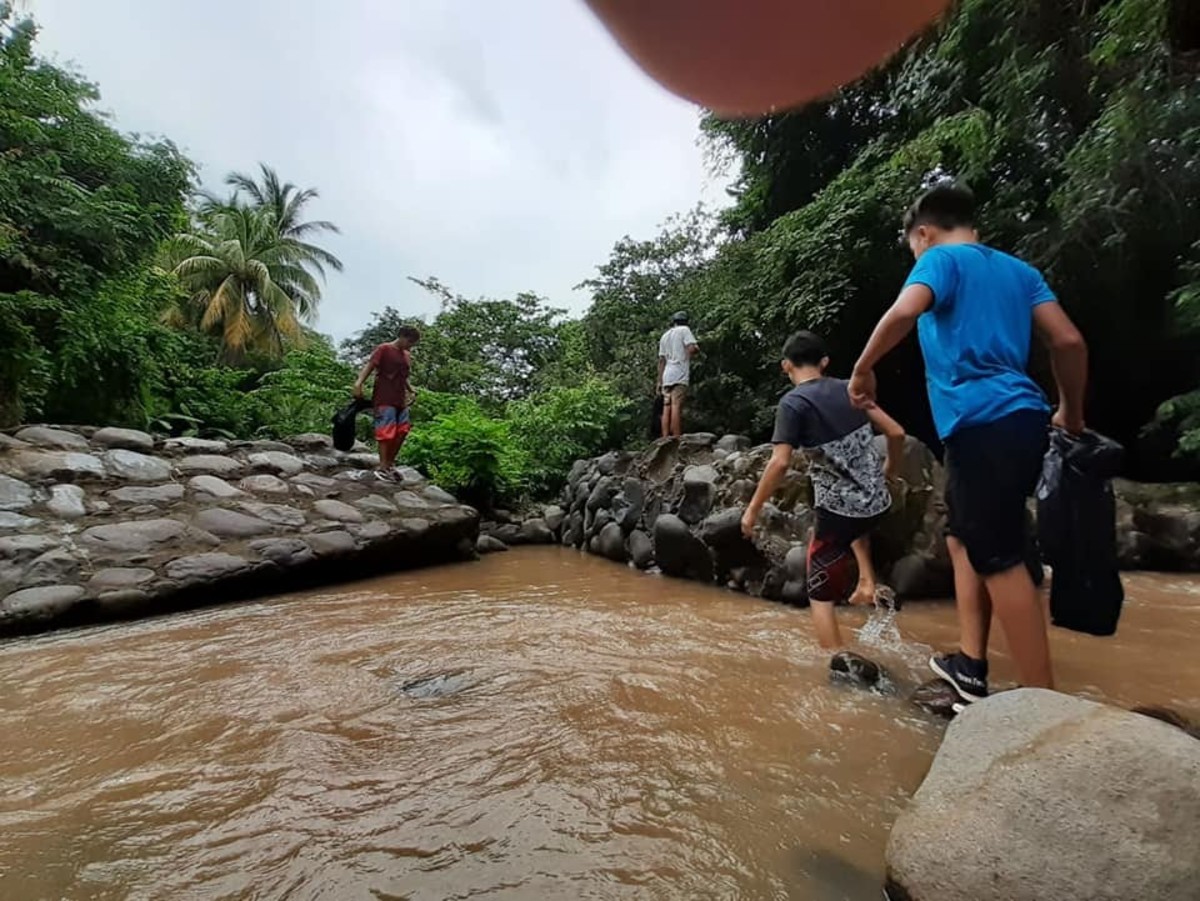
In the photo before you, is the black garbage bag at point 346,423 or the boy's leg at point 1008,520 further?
the black garbage bag at point 346,423

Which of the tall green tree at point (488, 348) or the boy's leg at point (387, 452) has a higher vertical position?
the tall green tree at point (488, 348)

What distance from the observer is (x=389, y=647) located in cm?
289

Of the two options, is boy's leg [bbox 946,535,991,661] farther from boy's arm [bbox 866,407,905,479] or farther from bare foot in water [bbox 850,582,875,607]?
bare foot in water [bbox 850,582,875,607]

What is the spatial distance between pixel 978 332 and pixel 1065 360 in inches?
11.7

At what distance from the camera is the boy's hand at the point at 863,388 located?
2.18 meters

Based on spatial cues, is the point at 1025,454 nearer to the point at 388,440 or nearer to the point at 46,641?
the point at 46,641

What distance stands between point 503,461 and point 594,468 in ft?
4.09

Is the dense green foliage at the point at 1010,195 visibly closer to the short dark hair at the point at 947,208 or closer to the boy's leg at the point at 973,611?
the short dark hair at the point at 947,208

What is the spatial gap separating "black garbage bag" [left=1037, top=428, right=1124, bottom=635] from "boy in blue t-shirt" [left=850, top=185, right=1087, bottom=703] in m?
0.12

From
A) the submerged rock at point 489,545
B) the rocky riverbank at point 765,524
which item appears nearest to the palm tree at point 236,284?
the submerged rock at point 489,545

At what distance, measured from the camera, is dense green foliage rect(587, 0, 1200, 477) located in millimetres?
5234

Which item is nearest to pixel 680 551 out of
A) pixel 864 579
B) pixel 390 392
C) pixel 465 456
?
pixel 864 579

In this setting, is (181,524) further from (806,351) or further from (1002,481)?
(1002,481)

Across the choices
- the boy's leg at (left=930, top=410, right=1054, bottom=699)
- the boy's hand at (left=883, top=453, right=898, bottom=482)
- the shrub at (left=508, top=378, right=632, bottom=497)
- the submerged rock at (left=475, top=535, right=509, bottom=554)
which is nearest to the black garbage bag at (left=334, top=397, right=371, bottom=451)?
the submerged rock at (left=475, top=535, right=509, bottom=554)
